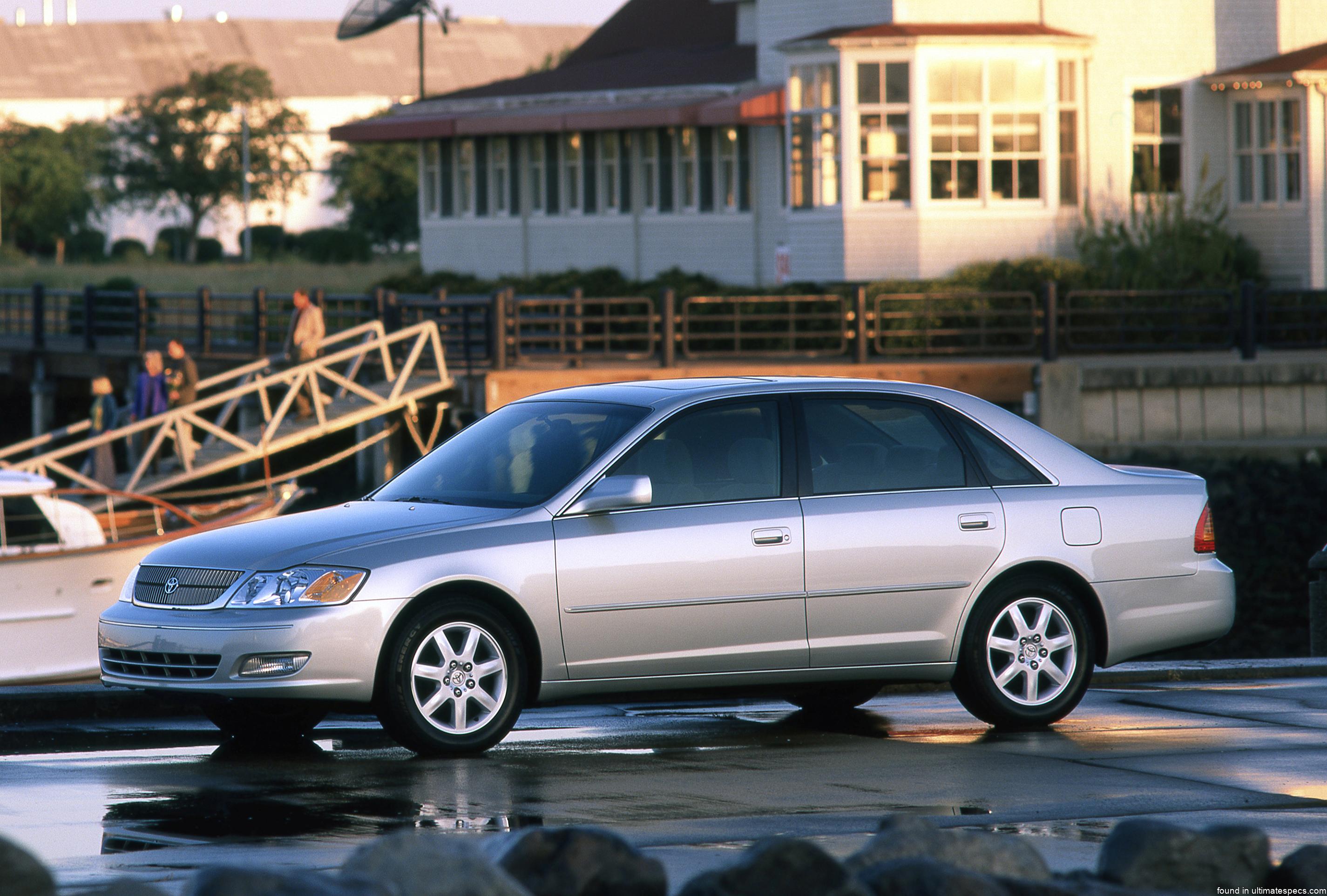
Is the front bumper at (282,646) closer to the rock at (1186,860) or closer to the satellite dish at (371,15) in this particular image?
the rock at (1186,860)

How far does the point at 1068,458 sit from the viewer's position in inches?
369

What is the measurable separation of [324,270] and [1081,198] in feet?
128

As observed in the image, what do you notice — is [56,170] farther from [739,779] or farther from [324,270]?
[739,779]

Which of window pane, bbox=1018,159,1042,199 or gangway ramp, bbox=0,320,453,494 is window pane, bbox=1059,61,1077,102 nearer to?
window pane, bbox=1018,159,1042,199

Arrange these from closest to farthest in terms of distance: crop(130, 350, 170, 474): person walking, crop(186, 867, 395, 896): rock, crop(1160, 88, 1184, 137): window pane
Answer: crop(186, 867, 395, 896): rock, crop(130, 350, 170, 474): person walking, crop(1160, 88, 1184, 137): window pane

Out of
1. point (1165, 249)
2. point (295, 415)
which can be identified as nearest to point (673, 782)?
point (295, 415)

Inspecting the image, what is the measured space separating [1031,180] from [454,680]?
935 inches

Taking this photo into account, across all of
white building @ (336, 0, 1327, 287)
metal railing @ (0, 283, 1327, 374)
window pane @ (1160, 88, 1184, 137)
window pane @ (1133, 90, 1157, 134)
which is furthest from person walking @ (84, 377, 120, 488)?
window pane @ (1160, 88, 1184, 137)

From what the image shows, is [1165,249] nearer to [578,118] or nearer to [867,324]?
[867,324]

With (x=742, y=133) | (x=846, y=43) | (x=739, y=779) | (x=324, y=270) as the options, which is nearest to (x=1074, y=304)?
(x=846, y=43)

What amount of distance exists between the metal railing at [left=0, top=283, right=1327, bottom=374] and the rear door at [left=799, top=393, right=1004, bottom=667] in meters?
15.7

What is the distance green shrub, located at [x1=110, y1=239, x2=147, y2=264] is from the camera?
83387mm

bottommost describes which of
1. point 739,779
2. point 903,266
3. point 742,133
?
point 739,779

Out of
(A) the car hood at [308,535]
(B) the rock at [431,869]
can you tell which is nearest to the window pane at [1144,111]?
(A) the car hood at [308,535]
